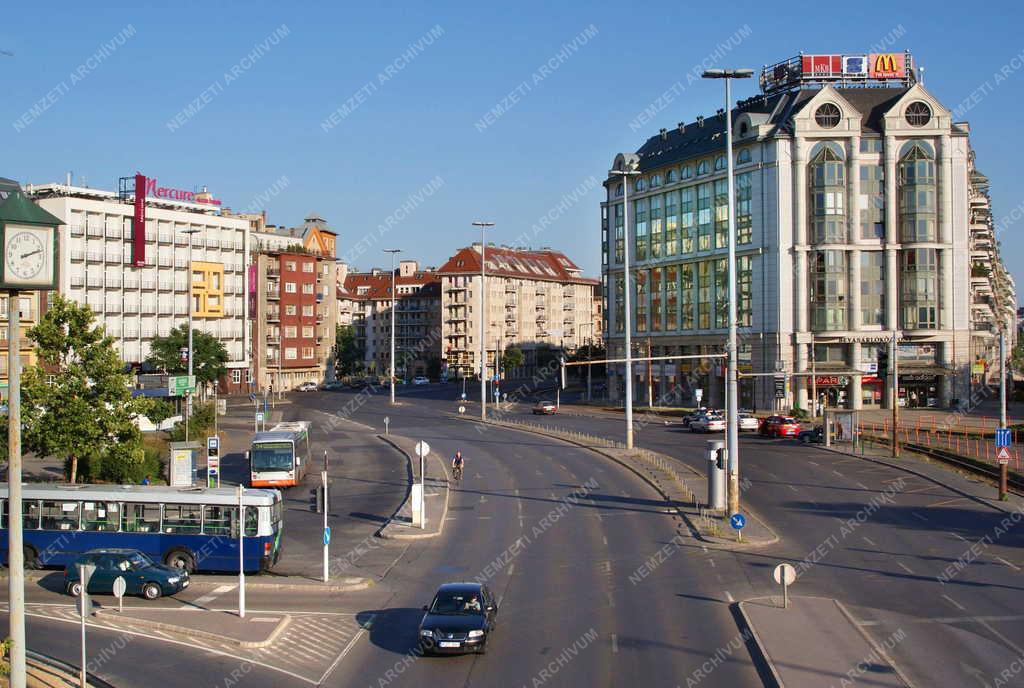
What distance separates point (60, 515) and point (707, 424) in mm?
53444

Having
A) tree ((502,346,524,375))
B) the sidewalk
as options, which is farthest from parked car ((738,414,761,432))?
tree ((502,346,524,375))

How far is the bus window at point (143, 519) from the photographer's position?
30594mm

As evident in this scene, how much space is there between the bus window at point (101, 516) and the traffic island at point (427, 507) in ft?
31.8

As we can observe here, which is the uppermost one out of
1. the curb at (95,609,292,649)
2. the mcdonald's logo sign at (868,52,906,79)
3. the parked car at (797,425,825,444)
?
the mcdonald's logo sign at (868,52,906,79)

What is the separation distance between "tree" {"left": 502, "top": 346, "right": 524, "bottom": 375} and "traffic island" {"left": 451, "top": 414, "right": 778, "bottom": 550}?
89.6 meters

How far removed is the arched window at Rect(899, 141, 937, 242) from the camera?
9225 cm

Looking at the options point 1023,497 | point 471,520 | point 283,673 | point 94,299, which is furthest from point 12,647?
point 94,299

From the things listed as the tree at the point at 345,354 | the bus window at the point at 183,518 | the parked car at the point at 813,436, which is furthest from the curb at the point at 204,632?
the tree at the point at 345,354

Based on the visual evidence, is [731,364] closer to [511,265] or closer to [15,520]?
[15,520]

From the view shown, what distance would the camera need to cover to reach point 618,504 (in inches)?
1660

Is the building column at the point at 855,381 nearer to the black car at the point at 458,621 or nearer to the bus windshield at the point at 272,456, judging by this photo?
the bus windshield at the point at 272,456

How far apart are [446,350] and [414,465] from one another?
11843 centimetres

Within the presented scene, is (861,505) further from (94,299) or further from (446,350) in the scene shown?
(446,350)

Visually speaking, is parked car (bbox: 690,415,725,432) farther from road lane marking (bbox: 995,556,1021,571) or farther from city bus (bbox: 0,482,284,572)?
city bus (bbox: 0,482,284,572)
